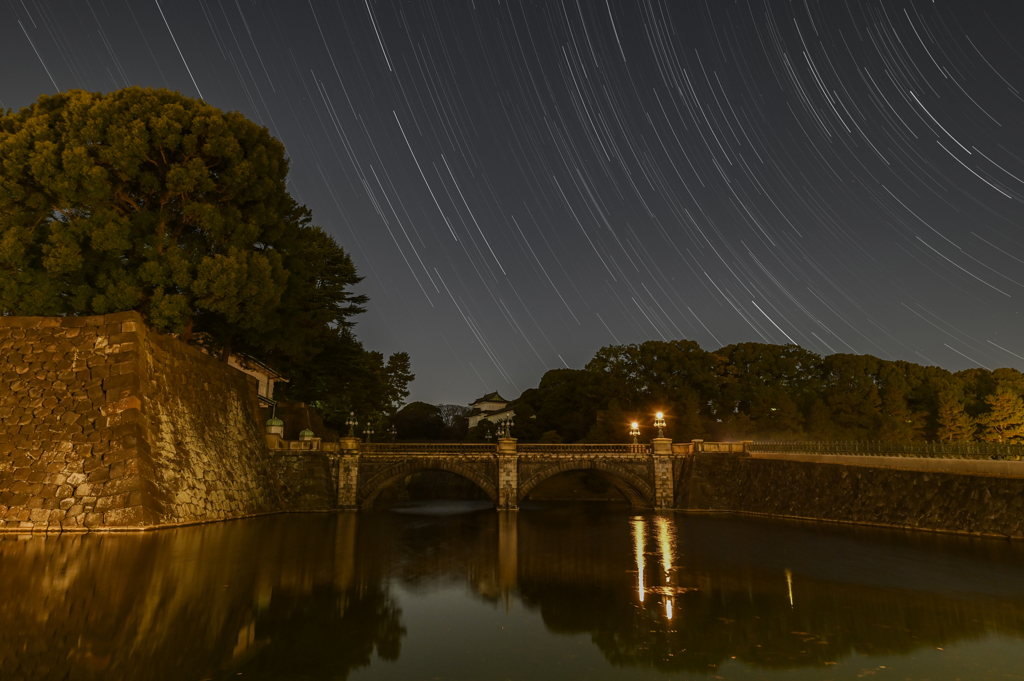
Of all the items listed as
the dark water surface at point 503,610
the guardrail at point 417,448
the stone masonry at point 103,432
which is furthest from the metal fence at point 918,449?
the stone masonry at point 103,432

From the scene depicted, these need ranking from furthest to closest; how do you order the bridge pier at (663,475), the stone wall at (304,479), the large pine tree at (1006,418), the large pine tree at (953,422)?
the large pine tree at (953,422), the large pine tree at (1006,418), the bridge pier at (663,475), the stone wall at (304,479)

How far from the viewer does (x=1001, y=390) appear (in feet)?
215

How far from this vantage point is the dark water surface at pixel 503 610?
10.0 meters

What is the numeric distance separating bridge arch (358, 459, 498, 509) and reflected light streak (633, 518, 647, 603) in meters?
12.2

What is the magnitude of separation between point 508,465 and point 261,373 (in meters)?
24.7

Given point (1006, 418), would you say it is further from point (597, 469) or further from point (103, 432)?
point (103, 432)

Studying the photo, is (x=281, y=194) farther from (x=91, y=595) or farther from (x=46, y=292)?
(x=91, y=595)

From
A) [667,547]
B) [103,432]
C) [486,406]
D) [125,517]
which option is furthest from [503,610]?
[486,406]

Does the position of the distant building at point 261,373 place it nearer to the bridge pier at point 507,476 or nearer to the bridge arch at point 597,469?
the bridge pier at point 507,476

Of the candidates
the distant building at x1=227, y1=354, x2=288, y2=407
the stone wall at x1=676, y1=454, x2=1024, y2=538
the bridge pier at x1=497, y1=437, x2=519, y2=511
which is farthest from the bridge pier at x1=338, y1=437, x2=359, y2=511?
the stone wall at x1=676, y1=454, x2=1024, y2=538

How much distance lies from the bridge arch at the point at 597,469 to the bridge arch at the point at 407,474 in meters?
2.62

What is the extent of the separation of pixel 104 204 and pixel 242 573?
2651 cm

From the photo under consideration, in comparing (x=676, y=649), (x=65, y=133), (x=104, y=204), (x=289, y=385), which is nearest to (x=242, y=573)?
(x=676, y=649)

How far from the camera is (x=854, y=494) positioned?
34062 millimetres
